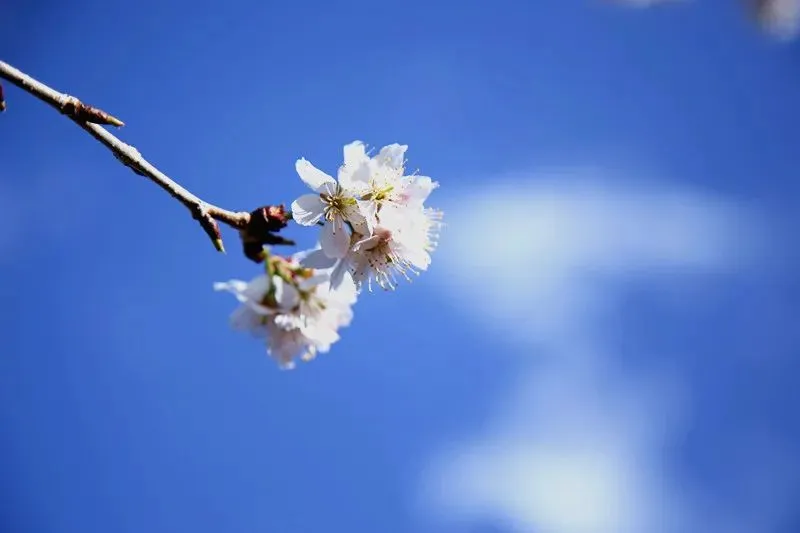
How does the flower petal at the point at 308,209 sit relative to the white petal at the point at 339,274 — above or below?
above

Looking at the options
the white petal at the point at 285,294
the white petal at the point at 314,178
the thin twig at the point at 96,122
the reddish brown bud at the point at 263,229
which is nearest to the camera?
the thin twig at the point at 96,122

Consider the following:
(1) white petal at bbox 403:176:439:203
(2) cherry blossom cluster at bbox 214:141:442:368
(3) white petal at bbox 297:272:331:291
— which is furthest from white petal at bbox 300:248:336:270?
(3) white petal at bbox 297:272:331:291

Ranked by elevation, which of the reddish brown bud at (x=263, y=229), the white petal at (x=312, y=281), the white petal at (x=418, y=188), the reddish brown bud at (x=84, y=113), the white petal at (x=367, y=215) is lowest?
the reddish brown bud at (x=263, y=229)

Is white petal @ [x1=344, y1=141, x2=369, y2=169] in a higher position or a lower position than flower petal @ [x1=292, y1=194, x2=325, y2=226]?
higher

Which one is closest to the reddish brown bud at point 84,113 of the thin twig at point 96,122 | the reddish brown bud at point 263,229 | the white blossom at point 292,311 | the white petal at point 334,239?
the thin twig at point 96,122

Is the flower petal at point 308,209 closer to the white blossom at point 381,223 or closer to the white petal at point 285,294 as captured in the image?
the white blossom at point 381,223

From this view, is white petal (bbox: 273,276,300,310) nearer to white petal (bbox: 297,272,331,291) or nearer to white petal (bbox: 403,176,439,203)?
white petal (bbox: 297,272,331,291)

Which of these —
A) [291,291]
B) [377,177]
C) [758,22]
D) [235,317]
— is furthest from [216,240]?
[758,22]
